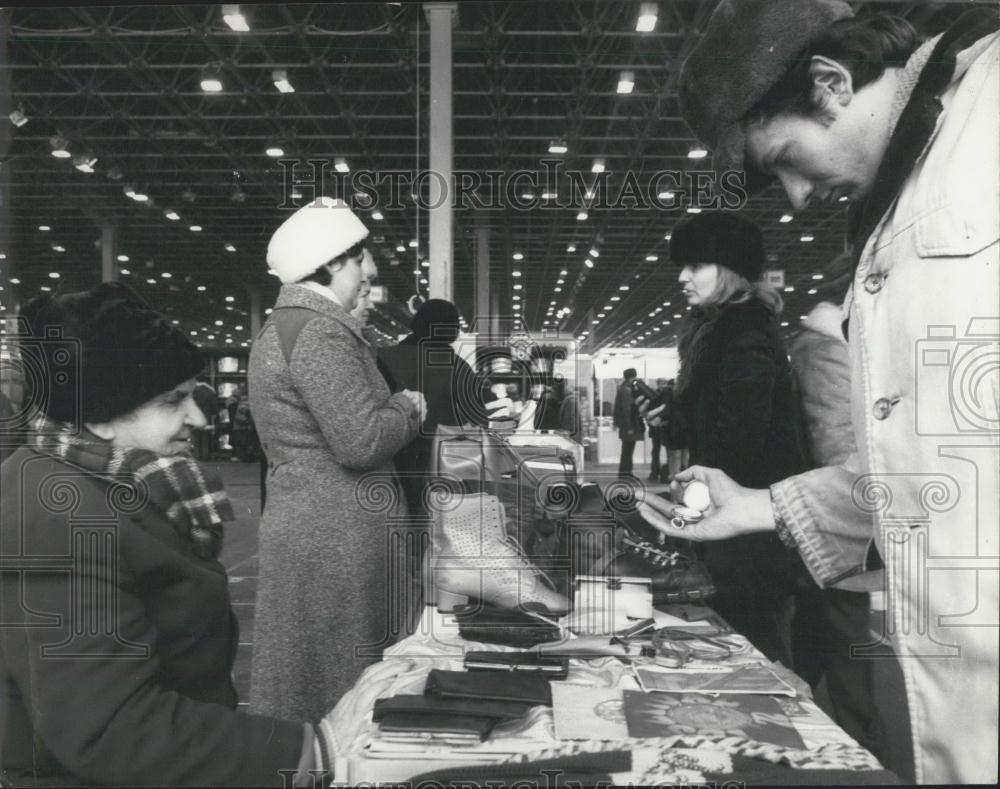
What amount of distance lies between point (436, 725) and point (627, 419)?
46.7 inches

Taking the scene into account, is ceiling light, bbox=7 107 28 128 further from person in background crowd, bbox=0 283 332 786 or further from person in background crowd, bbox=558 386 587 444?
person in background crowd, bbox=558 386 587 444

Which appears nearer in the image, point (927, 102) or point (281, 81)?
point (927, 102)

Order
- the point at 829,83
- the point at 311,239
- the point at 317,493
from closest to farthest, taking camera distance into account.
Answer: the point at 829,83 → the point at 317,493 → the point at 311,239

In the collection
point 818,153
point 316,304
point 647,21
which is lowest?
point 316,304

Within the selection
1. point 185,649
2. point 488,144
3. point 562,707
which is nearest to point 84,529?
point 185,649

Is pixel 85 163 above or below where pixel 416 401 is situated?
above

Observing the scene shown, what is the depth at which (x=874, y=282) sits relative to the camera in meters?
1.18

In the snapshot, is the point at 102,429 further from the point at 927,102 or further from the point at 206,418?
the point at 927,102

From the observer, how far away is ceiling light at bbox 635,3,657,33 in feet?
7.09

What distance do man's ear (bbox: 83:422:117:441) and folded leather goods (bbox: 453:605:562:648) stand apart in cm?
71

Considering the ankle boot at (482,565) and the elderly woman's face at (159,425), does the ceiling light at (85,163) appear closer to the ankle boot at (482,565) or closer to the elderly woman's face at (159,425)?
the elderly woman's face at (159,425)

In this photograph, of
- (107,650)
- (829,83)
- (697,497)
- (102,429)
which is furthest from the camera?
(697,497)

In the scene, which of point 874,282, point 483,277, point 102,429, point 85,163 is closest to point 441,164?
point 483,277

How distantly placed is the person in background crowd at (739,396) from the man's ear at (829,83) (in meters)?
0.76
